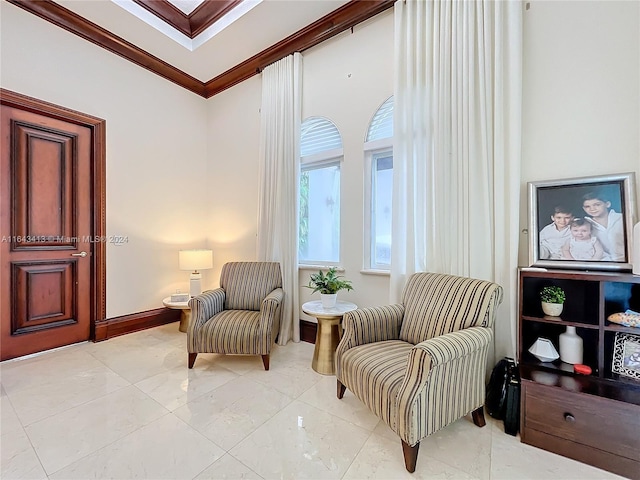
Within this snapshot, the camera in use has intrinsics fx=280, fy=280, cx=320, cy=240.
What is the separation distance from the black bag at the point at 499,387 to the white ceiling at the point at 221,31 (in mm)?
3215

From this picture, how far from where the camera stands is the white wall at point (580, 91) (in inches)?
65.5

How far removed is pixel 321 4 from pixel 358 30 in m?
0.40

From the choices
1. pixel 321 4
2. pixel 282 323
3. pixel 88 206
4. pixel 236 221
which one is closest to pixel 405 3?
pixel 321 4

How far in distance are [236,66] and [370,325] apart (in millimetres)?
3473

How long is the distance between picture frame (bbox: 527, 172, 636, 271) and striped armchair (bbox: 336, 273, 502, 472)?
51cm

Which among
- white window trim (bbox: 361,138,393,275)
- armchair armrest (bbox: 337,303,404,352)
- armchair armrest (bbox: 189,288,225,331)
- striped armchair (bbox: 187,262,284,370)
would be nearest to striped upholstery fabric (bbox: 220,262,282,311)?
striped armchair (bbox: 187,262,284,370)

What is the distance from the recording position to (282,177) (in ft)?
10.0

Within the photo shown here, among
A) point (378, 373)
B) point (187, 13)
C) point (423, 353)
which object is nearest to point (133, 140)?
point (187, 13)

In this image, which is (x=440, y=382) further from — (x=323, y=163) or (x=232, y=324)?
(x=323, y=163)

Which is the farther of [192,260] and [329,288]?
[192,260]

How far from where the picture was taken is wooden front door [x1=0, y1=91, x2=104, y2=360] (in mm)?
2498

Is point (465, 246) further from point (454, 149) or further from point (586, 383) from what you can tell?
point (586, 383)

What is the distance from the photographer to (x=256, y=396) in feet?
6.44

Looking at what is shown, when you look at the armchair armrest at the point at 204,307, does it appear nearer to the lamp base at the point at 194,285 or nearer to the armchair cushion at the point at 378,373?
the lamp base at the point at 194,285
